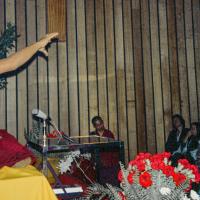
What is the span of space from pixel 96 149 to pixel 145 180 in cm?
144

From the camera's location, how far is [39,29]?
7250mm

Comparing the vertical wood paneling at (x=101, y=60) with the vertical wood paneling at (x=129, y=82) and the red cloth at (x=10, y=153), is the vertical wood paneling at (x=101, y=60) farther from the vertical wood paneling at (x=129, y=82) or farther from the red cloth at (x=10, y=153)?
the red cloth at (x=10, y=153)

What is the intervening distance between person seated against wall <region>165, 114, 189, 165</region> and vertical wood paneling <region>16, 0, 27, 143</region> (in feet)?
9.81

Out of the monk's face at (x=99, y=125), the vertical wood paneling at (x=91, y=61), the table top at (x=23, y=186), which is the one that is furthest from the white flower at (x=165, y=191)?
the vertical wood paneling at (x=91, y=61)

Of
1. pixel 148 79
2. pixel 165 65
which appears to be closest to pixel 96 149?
pixel 148 79

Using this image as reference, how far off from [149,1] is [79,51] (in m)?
A: 1.98

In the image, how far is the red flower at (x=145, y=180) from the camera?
2.01 m

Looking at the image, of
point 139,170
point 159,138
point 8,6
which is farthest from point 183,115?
point 139,170

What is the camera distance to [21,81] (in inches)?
281

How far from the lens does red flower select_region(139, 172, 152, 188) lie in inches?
79.0

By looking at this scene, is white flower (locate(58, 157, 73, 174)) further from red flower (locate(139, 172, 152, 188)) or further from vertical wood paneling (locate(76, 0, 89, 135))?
vertical wood paneling (locate(76, 0, 89, 135))

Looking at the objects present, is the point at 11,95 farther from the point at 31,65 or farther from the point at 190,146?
the point at 190,146

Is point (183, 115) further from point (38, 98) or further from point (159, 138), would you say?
point (38, 98)

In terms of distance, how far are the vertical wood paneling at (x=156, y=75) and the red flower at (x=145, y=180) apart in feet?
19.1
